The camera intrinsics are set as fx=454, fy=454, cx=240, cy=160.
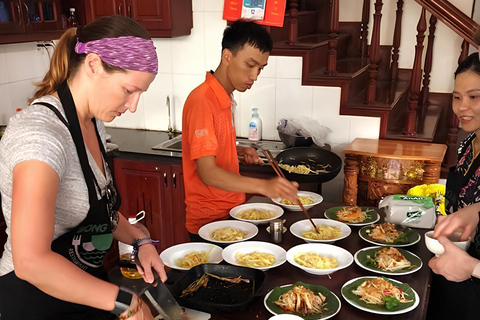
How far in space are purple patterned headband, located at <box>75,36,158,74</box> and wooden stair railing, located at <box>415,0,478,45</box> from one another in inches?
95.4

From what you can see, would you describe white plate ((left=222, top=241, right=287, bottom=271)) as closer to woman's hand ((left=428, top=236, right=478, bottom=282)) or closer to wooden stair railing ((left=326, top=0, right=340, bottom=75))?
woman's hand ((left=428, top=236, right=478, bottom=282))

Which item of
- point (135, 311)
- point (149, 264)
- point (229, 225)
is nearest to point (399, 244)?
point (229, 225)

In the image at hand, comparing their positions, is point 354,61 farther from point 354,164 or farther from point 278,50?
point 354,164

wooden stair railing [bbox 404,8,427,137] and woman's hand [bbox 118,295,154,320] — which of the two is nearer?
woman's hand [bbox 118,295,154,320]

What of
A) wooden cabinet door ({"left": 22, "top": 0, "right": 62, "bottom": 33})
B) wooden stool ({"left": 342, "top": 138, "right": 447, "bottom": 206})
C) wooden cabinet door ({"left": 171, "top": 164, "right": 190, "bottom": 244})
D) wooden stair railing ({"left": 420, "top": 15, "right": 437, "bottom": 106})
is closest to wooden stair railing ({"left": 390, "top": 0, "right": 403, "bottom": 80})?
wooden stair railing ({"left": 420, "top": 15, "right": 437, "bottom": 106})

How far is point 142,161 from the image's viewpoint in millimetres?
3359

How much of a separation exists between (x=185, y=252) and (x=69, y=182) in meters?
0.67

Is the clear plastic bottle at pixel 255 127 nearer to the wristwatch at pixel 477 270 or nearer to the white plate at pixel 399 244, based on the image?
the white plate at pixel 399 244

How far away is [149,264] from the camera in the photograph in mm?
1443

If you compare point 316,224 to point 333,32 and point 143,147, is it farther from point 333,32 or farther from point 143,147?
point 143,147

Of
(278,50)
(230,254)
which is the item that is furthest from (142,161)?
(230,254)

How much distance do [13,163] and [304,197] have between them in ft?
5.13

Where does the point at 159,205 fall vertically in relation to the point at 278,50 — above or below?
below

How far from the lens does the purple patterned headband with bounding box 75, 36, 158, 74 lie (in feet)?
4.08
